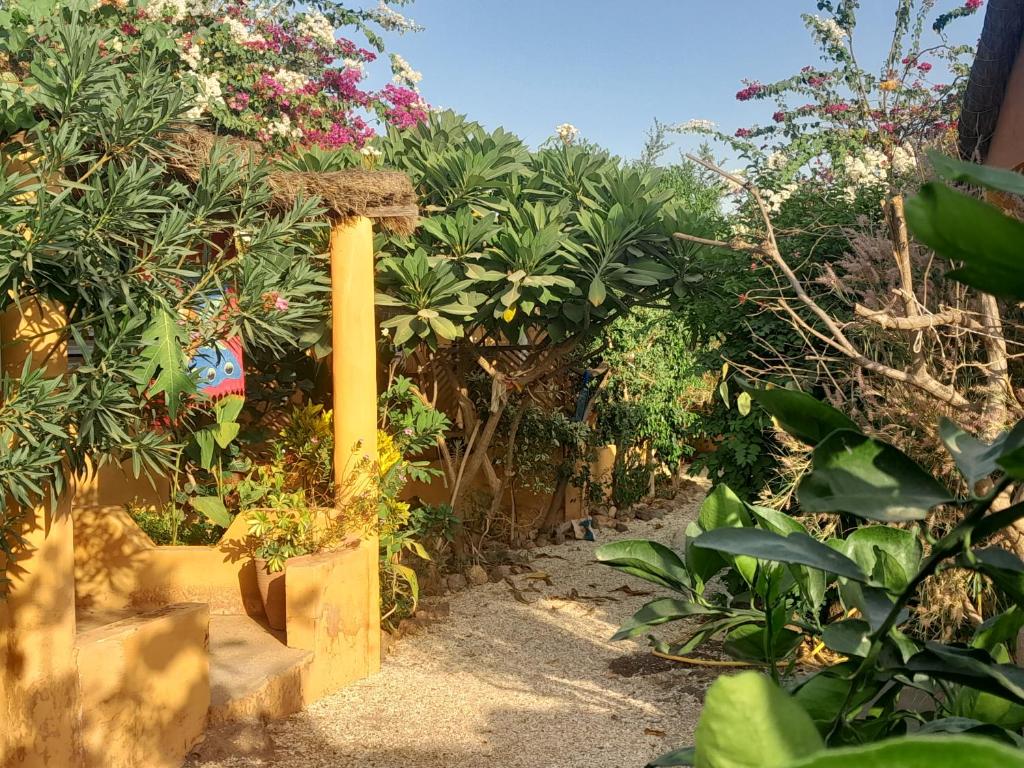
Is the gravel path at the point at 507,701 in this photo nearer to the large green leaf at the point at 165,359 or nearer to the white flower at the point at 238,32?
the large green leaf at the point at 165,359

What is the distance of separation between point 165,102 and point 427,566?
4.23m

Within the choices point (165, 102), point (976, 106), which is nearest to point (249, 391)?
point (165, 102)

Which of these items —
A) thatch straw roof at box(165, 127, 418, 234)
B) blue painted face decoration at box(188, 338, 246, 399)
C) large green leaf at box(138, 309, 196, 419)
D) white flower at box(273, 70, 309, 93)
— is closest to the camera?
large green leaf at box(138, 309, 196, 419)

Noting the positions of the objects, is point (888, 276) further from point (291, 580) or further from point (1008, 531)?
point (291, 580)

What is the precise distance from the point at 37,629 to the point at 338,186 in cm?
265

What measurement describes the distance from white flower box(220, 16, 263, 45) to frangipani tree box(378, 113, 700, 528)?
2.68 m

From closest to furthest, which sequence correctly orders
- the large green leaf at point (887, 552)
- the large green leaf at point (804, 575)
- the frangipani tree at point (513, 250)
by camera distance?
the large green leaf at point (887, 552) < the large green leaf at point (804, 575) < the frangipani tree at point (513, 250)

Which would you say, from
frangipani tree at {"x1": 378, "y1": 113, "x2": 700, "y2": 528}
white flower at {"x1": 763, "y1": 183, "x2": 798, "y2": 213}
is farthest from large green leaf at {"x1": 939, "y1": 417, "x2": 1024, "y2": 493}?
white flower at {"x1": 763, "y1": 183, "x2": 798, "y2": 213}

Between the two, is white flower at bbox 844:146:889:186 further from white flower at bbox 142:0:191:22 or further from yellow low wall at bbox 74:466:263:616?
white flower at bbox 142:0:191:22

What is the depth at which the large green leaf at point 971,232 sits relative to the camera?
1.38ft

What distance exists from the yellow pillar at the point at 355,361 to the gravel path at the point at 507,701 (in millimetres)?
516

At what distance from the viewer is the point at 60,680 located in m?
3.64

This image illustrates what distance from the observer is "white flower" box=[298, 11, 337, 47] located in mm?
10258

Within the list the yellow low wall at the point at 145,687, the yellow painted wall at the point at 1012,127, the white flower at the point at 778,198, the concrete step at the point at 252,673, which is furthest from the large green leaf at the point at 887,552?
the white flower at the point at 778,198
